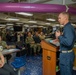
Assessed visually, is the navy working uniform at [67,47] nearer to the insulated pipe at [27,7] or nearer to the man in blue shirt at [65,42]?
the man in blue shirt at [65,42]

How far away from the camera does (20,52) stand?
5.53 m

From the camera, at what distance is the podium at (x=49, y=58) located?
13.8ft

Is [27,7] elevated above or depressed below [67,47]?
above

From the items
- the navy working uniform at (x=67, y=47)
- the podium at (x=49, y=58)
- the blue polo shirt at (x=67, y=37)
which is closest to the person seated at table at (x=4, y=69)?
the podium at (x=49, y=58)

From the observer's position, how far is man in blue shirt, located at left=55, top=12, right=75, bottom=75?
9.86 ft

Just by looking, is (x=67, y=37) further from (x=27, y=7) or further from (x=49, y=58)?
(x=27, y=7)

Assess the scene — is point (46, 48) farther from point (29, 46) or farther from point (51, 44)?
point (29, 46)

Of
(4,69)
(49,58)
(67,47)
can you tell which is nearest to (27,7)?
(49,58)

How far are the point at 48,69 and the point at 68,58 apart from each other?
1.32 m

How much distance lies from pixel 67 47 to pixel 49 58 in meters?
1.25

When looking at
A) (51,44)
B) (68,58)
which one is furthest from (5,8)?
(68,58)

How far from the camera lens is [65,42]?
2967mm

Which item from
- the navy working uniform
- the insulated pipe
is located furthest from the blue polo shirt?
the insulated pipe

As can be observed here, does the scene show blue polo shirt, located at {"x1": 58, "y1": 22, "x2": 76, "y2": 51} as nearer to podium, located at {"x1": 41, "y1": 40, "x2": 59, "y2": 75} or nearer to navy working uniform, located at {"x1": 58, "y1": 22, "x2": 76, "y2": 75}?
navy working uniform, located at {"x1": 58, "y1": 22, "x2": 76, "y2": 75}
